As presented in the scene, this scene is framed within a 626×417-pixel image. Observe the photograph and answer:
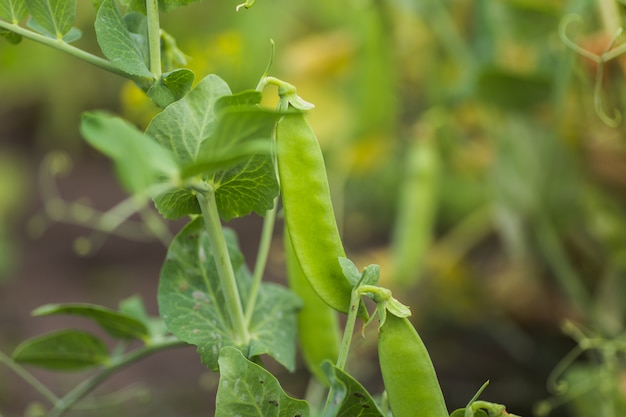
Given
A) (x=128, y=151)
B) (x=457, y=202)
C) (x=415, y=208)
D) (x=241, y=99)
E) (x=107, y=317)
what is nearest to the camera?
(x=128, y=151)

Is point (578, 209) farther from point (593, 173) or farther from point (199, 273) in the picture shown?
point (199, 273)

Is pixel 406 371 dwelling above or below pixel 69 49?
→ below

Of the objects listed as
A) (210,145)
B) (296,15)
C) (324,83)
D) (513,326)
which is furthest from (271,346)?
(296,15)

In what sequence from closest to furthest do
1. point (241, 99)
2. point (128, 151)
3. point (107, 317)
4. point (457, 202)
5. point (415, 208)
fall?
point (128, 151), point (241, 99), point (107, 317), point (415, 208), point (457, 202)

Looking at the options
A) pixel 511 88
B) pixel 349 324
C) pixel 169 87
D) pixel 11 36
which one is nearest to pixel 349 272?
pixel 349 324

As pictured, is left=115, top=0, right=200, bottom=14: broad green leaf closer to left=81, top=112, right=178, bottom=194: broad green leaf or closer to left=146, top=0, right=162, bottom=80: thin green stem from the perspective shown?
left=146, top=0, right=162, bottom=80: thin green stem

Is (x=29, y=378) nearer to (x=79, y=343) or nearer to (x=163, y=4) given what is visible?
(x=79, y=343)

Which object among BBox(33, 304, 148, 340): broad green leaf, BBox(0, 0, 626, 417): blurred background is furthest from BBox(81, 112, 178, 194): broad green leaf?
BBox(0, 0, 626, 417): blurred background
